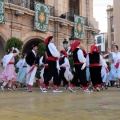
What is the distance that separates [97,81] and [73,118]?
671cm

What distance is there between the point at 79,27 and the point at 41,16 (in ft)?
13.8

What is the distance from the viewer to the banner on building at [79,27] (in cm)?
2181

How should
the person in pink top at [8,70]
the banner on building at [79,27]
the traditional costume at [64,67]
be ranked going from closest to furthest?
the person in pink top at [8,70], the traditional costume at [64,67], the banner on building at [79,27]

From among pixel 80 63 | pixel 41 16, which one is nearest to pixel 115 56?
pixel 80 63

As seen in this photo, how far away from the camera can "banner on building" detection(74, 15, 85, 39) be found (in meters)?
21.8

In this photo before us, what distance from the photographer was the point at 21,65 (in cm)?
1283

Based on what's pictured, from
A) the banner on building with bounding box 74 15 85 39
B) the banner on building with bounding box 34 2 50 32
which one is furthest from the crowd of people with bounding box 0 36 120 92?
the banner on building with bounding box 74 15 85 39

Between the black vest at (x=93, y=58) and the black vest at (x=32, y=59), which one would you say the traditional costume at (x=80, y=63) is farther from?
the black vest at (x=32, y=59)

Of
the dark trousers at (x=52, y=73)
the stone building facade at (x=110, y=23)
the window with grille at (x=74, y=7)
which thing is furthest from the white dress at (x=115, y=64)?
the stone building facade at (x=110, y=23)

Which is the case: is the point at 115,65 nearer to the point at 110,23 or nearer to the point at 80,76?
the point at 80,76

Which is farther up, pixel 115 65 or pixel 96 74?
pixel 115 65

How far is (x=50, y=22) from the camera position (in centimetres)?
2002

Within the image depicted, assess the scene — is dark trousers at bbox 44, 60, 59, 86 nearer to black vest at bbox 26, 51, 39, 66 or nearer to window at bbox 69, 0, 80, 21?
black vest at bbox 26, 51, 39, 66

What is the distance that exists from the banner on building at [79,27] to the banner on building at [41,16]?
3277 mm
